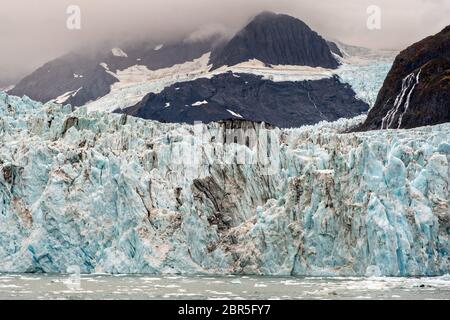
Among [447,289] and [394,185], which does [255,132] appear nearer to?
[394,185]

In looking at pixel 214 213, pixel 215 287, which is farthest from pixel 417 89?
pixel 215 287

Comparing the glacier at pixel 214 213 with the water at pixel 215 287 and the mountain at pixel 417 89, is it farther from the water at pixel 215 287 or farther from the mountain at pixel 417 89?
the mountain at pixel 417 89

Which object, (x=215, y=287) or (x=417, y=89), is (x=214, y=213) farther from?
(x=417, y=89)

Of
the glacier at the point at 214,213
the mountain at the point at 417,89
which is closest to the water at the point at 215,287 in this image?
the glacier at the point at 214,213

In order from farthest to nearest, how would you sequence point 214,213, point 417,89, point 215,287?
point 417,89, point 214,213, point 215,287

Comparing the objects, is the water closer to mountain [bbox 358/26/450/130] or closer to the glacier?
the glacier
